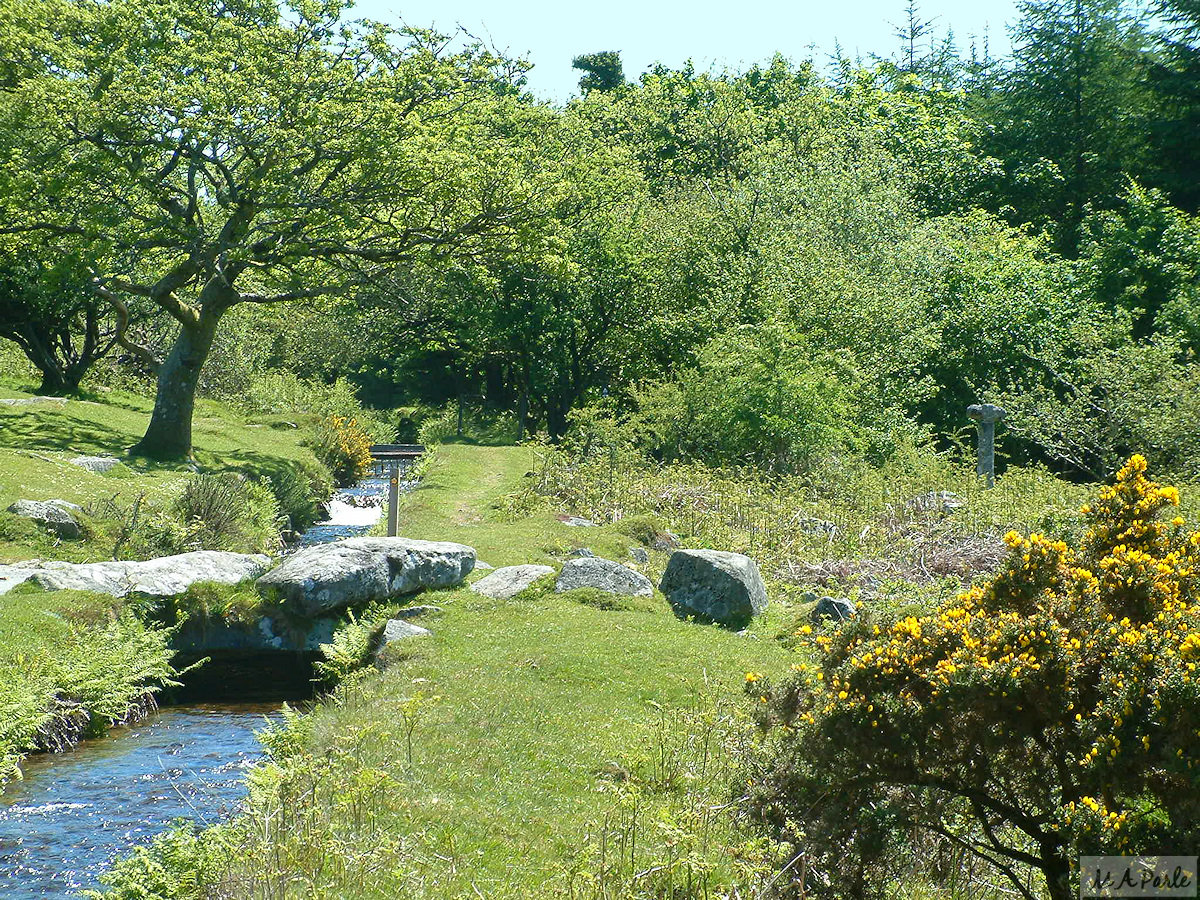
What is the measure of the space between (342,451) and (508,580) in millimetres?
18007

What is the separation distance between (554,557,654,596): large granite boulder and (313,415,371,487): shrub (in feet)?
54.9

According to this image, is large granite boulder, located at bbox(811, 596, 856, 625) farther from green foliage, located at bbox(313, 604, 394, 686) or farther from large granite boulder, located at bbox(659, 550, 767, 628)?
green foliage, located at bbox(313, 604, 394, 686)

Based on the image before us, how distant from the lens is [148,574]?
14078 mm

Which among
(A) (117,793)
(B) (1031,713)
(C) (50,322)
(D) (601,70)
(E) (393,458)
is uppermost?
(D) (601,70)

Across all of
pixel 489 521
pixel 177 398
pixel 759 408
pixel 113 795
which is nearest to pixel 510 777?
pixel 113 795

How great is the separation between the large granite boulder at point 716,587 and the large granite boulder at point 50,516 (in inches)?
349

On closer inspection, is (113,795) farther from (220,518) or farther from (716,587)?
(220,518)

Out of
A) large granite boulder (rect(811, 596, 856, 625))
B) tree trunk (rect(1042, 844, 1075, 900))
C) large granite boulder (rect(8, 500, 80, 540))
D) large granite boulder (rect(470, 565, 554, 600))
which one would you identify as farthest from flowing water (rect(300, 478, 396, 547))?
tree trunk (rect(1042, 844, 1075, 900))

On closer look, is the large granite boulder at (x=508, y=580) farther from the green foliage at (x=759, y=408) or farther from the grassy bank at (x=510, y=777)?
the green foliage at (x=759, y=408)

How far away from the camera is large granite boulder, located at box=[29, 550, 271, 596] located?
44.5 feet

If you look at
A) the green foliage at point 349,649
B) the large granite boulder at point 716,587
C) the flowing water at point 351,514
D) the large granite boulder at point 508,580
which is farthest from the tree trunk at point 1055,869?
the flowing water at point 351,514

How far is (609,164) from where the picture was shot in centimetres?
3584

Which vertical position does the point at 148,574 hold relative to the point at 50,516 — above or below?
below

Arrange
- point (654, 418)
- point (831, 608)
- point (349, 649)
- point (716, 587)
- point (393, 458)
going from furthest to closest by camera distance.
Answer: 1. point (654, 418)
2. point (393, 458)
3. point (716, 587)
4. point (831, 608)
5. point (349, 649)
